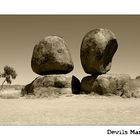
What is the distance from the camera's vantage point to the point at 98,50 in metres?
18.9

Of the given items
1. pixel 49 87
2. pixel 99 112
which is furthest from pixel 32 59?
pixel 99 112

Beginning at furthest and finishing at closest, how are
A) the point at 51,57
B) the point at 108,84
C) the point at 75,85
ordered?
the point at 75,85
the point at 51,57
the point at 108,84

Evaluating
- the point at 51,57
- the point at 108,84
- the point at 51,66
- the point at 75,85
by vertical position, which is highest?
the point at 51,57

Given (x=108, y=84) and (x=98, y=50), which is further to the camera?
(x=98, y=50)

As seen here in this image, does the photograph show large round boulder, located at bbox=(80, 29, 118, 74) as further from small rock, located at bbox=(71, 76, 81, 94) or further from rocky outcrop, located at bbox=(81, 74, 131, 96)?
small rock, located at bbox=(71, 76, 81, 94)

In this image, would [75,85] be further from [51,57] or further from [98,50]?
[98,50]

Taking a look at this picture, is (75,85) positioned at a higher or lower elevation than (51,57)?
lower

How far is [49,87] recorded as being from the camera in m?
18.8

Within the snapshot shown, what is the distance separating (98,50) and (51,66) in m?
2.85

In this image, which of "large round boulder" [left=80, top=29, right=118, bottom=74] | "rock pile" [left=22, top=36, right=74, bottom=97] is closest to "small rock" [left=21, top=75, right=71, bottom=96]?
"rock pile" [left=22, top=36, right=74, bottom=97]

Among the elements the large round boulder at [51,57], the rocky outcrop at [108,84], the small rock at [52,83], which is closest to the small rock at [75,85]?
the small rock at [52,83]

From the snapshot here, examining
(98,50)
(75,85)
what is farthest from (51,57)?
(98,50)

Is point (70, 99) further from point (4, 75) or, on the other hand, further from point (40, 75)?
point (4, 75)

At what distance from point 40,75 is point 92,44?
364 cm
